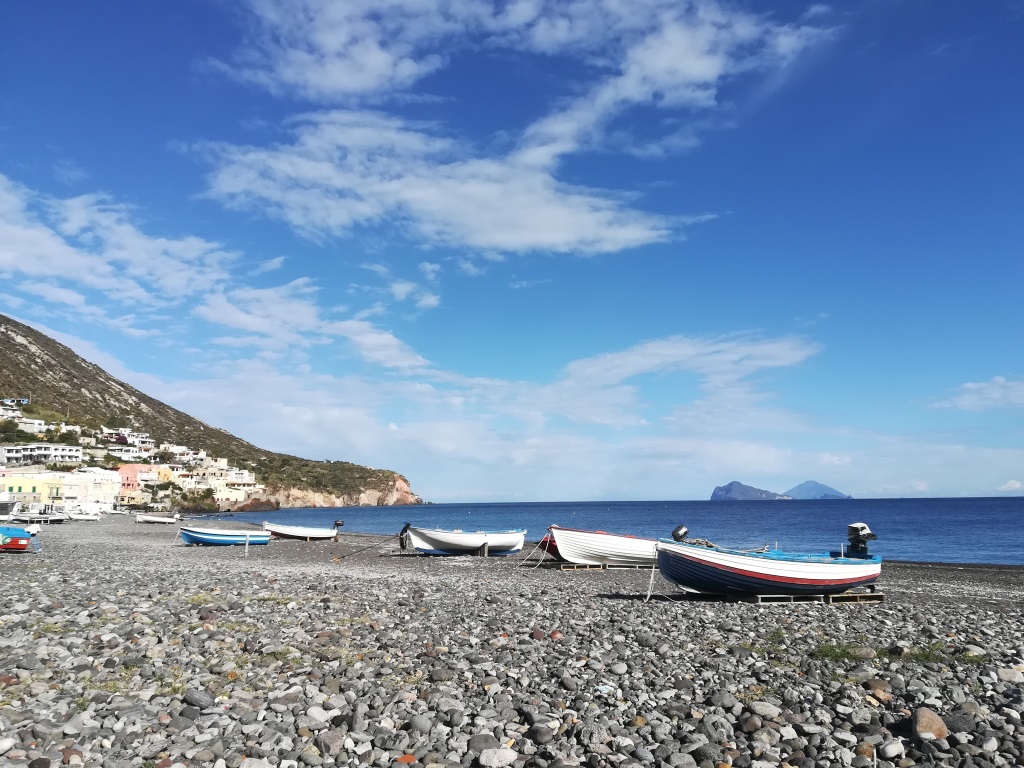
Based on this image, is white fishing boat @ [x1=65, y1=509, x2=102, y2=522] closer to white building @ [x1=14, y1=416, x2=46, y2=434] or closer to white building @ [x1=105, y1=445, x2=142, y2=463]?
white building @ [x1=105, y1=445, x2=142, y2=463]

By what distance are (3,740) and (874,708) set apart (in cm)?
1097

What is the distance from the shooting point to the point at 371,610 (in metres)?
17.1

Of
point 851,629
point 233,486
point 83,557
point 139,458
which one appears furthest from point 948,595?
point 139,458

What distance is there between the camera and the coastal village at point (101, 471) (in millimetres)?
115562

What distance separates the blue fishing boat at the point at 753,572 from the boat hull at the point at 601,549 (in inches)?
486

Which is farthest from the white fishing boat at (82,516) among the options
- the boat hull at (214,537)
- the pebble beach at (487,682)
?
the pebble beach at (487,682)

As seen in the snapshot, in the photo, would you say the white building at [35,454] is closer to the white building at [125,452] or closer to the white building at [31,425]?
the white building at [31,425]

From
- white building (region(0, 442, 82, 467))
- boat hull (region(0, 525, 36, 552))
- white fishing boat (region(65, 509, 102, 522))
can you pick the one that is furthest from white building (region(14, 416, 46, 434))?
boat hull (region(0, 525, 36, 552))

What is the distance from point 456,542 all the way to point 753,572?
80.4ft

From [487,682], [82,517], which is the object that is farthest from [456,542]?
[82,517]

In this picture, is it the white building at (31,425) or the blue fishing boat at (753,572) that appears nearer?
the blue fishing boat at (753,572)

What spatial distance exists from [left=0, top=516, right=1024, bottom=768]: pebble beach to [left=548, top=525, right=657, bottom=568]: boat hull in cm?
1522

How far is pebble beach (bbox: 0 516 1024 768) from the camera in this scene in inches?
310

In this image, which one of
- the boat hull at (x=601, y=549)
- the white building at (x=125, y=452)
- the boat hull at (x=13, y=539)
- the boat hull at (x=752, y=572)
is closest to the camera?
the boat hull at (x=752, y=572)
